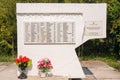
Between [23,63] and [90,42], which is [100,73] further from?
[90,42]

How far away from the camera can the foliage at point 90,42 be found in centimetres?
1606

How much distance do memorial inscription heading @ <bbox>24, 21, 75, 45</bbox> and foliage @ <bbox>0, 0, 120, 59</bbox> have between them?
6.41 metres

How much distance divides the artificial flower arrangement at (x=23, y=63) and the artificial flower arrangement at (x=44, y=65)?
1.09ft

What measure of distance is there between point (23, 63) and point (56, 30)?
1.42 meters

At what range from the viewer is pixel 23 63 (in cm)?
971

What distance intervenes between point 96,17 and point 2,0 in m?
8.31

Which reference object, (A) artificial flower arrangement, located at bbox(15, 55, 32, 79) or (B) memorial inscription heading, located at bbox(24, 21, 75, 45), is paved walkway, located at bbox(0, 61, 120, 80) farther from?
(B) memorial inscription heading, located at bbox(24, 21, 75, 45)

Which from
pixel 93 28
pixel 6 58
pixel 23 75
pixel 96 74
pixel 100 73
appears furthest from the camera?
pixel 6 58

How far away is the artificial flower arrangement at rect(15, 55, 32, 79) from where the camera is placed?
9672mm

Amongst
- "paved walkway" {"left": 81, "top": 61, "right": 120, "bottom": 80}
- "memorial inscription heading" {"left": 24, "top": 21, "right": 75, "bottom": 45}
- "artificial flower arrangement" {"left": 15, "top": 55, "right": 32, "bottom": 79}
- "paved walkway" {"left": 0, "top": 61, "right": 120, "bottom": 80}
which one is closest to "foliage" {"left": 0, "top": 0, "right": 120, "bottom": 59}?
"paved walkway" {"left": 81, "top": 61, "right": 120, "bottom": 80}

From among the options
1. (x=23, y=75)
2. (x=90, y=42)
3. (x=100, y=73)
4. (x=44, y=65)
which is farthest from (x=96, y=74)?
(x=90, y=42)

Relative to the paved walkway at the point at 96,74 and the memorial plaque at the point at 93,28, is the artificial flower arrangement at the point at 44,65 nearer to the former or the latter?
the paved walkway at the point at 96,74

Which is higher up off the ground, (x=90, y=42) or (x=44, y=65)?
(x=90, y=42)

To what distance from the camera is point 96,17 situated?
1005 centimetres
